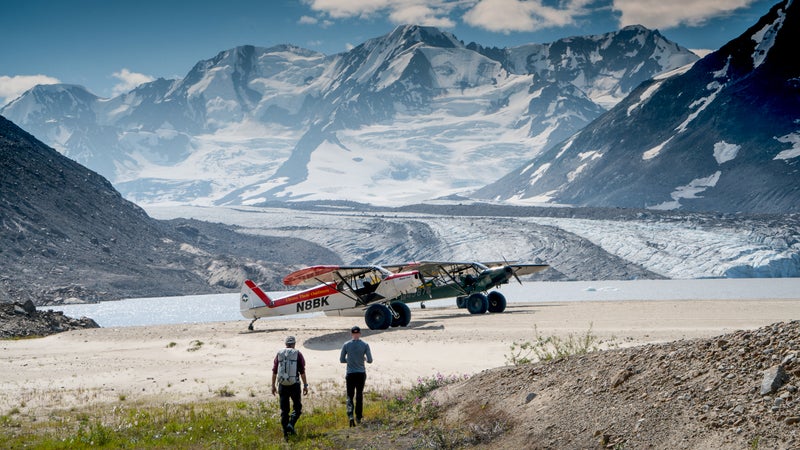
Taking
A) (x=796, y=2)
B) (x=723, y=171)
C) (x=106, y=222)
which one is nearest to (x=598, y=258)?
(x=106, y=222)

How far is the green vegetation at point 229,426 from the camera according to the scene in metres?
11.5

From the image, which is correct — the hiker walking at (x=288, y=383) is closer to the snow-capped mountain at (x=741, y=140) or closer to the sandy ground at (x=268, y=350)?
the sandy ground at (x=268, y=350)

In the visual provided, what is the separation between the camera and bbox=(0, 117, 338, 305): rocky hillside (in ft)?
293

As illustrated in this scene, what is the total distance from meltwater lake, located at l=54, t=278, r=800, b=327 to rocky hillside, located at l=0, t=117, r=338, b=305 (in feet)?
16.7

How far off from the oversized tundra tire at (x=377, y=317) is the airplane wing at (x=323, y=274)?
1.37 m

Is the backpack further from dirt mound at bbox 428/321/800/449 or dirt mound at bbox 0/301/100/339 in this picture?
dirt mound at bbox 0/301/100/339

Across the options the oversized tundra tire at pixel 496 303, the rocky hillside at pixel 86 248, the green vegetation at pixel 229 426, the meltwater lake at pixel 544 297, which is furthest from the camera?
the rocky hillside at pixel 86 248

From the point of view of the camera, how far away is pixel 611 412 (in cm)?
973

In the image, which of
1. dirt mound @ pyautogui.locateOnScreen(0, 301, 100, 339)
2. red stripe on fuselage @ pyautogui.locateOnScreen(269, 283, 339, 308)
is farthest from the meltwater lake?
red stripe on fuselage @ pyautogui.locateOnScreen(269, 283, 339, 308)

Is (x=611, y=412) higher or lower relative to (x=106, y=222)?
lower

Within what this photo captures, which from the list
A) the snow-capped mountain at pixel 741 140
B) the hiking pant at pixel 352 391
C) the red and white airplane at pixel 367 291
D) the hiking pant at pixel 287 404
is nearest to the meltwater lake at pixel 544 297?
the red and white airplane at pixel 367 291

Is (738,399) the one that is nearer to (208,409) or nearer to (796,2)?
(208,409)

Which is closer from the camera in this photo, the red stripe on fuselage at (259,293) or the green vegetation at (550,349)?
the green vegetation at (550,349)

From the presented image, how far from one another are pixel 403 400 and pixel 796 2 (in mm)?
197921
